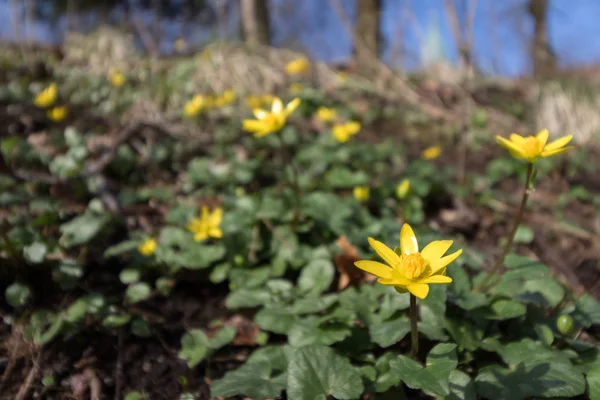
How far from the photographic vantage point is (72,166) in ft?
8.43

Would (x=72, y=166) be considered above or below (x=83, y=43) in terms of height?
below

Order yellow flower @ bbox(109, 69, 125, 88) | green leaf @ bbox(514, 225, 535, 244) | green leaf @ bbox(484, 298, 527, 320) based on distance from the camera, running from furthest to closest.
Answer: yellow flower @ bbox(109, 69, 125, 88)
green leaf @ bbox(514, 225, 535, 244)
green leaf @ bbox(484, 298, 527, 320)

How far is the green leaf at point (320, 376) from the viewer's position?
1.20 m

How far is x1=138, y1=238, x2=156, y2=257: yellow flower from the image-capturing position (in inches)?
79.1

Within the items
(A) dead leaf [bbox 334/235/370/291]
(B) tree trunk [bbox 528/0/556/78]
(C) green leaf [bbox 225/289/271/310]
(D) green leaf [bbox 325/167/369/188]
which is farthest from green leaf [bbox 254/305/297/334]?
(B) tree trunk [bbox 528/0/556/78]

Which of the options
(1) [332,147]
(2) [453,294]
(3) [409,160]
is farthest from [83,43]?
(2) [453,294]

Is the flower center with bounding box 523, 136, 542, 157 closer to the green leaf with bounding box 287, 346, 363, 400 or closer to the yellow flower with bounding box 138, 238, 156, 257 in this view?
the green leaf with bounding box 287, 346, 363, 400

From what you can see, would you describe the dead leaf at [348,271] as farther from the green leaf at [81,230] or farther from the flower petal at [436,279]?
the green leaf at [81,230]

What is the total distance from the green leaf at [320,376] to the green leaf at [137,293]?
32.1 inches

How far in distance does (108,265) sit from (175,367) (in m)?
0.72

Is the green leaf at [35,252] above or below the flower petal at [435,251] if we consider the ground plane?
below

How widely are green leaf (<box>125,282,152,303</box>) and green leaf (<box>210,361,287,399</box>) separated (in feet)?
2.01

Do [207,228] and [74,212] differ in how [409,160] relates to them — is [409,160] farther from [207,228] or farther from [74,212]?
[74,212]

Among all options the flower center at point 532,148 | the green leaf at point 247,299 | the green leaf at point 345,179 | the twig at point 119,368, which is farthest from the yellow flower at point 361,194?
the twig at point 119,368
